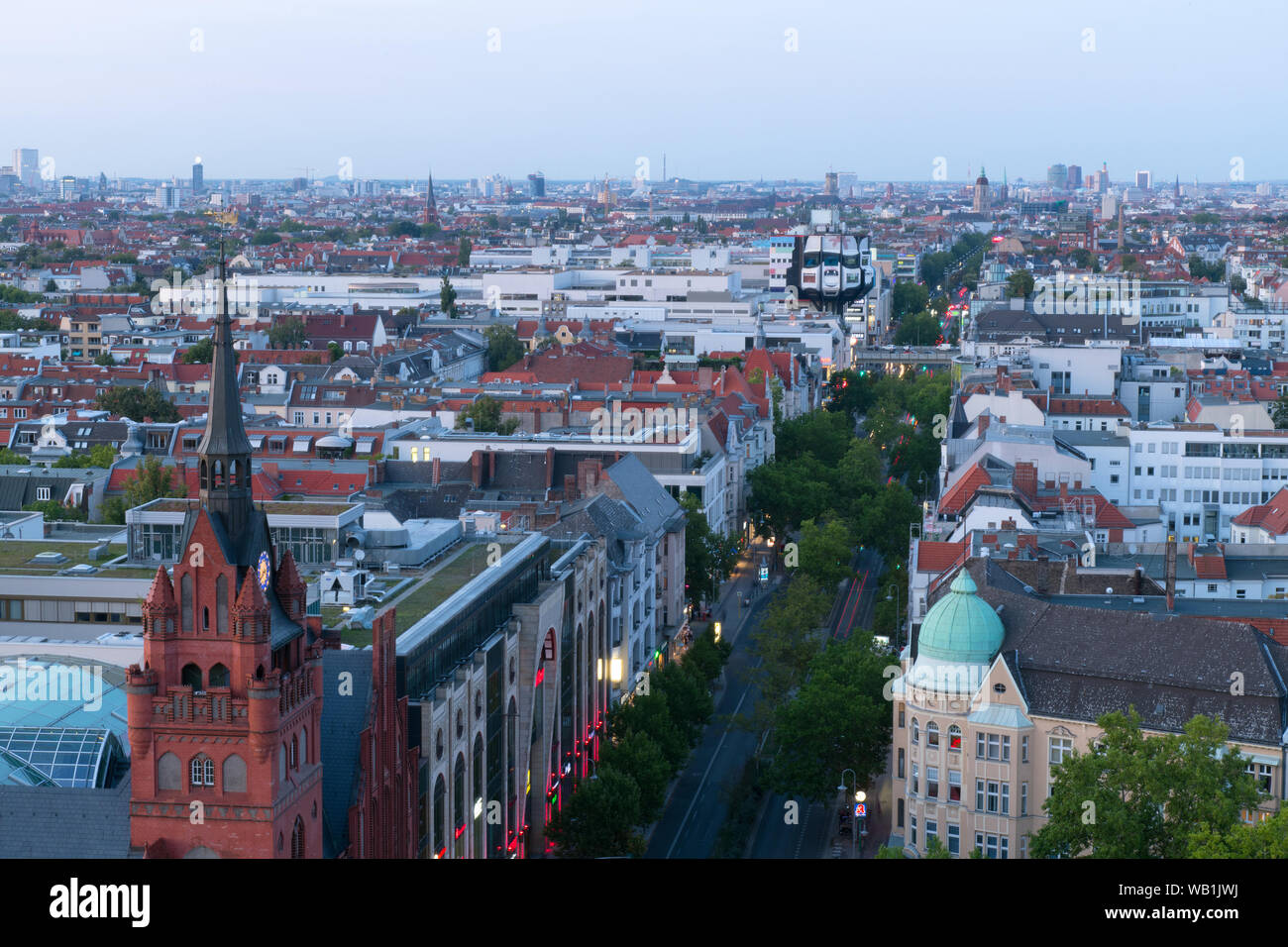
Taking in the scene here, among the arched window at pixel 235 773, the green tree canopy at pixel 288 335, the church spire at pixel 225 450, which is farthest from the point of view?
the green tree canopy at pixel 288 335

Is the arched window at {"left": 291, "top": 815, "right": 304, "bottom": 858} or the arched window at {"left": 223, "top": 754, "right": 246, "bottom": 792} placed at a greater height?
the arched window at {"left": 223, "top": 754, "right": 246, "bottom": 792}

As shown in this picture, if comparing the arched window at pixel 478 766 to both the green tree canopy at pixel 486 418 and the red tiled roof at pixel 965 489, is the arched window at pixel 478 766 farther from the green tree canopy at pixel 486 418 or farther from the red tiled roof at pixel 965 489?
the green tree canopy at pixel 486 418

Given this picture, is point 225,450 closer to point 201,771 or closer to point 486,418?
point 201,771

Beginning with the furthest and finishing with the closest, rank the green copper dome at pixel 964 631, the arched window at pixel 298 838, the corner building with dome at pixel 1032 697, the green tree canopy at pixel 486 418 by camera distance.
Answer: the green tree canopy at pixel 486 418 → the green copper dome at pixel 964 631 → the corner building with dome at pixel 1032 697 → the arched window at pixel 298 838

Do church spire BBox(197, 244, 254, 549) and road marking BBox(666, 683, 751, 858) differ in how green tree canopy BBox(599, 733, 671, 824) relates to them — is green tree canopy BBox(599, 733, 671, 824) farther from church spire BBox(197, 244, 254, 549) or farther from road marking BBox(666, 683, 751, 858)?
church spire BBox(197, 244, 254, 549)

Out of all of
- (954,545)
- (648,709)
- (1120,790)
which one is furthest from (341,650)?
(954,545)

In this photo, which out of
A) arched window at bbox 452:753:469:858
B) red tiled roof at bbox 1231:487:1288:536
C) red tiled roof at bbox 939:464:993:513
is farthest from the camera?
red tiled roof at bbox 1231:487:1288:536

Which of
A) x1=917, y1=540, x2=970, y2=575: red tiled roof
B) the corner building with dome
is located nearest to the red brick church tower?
the corner building with dome

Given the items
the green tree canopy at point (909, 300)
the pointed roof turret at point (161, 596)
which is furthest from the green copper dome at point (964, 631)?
the green tree canopy at point (909, 300)
